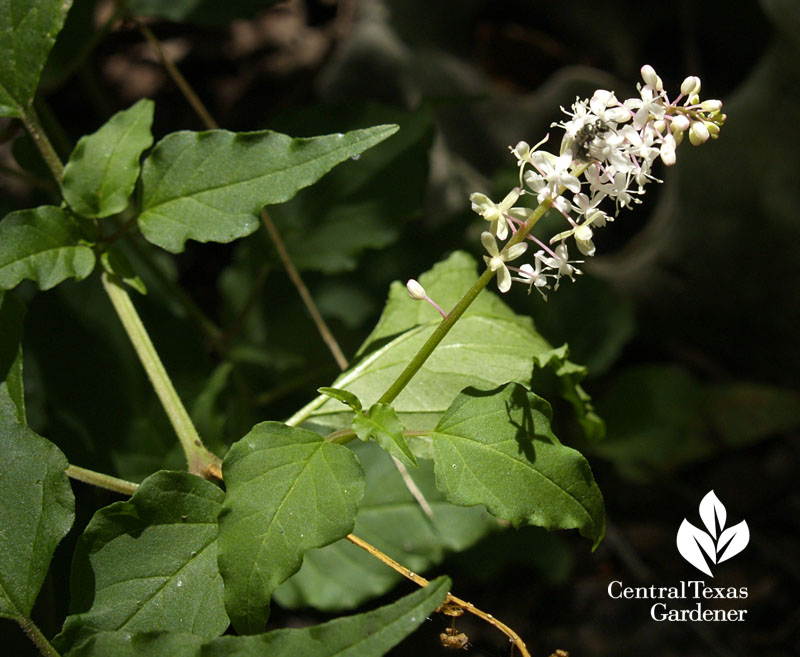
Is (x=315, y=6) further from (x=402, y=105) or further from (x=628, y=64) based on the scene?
(x=628, y=64)

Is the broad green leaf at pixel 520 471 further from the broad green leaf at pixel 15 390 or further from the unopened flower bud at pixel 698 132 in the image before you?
the broad green leaf at pixel 15 390

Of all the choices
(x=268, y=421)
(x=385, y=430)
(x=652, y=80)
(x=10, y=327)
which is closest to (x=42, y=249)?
(x=10, y=327)

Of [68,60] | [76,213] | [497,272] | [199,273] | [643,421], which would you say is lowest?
[643,421]

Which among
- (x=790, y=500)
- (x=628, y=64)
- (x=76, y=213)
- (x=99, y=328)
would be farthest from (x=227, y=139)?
(x=790, y=500)

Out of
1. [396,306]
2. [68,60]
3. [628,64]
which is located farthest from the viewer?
[628,64]

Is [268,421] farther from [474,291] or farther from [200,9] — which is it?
[200,9]

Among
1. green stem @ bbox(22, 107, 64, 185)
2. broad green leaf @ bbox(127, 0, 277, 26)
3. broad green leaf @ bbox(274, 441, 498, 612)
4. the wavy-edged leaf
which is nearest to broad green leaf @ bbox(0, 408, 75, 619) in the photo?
green stem @ bbox(22, 107, 64, 185)
